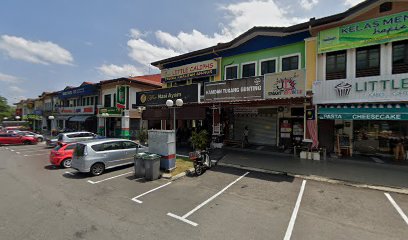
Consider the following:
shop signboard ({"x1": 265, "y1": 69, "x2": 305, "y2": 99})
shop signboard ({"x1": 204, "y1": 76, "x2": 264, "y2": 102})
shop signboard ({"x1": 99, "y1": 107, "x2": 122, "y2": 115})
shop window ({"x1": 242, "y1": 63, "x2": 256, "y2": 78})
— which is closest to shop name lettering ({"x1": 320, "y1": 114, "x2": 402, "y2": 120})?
shop signboard ({"x1": 265, "y1": 69, "x2": 305, "y2": 99})

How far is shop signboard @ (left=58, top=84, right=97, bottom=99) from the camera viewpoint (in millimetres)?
26873

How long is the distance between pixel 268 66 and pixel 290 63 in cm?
149

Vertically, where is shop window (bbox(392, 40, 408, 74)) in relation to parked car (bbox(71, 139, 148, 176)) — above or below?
above

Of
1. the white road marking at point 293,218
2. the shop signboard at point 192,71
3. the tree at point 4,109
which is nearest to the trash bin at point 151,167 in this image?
the white road marking at point 293,218

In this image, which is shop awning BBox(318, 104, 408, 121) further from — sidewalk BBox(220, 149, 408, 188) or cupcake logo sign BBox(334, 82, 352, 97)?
sidewalk BBox(220, 149, 408, 188)

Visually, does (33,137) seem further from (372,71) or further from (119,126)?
(372,71)

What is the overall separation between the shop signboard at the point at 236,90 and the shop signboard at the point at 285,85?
1.49 ft

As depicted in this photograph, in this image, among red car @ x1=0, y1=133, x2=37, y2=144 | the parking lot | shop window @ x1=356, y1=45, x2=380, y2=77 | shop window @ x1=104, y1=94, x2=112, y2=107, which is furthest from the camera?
shop window @ x1=104, y1=94, x2=112, y2=107

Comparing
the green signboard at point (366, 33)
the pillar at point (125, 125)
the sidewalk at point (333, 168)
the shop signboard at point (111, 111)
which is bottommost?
the sidewalk at point (333, 168)

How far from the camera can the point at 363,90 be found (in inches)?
412

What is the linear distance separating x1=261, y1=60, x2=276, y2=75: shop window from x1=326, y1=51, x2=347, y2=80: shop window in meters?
3.29

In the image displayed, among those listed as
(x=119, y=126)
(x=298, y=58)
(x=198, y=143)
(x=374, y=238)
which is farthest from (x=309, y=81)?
(x=119, y=126)

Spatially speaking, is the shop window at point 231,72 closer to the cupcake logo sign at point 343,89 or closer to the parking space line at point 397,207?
the cupcake logo sign at point 343,89

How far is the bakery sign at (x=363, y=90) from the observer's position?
9.68 metres
